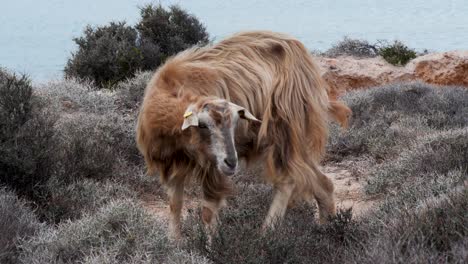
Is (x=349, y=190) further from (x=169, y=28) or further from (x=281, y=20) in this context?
(x=281, y=20)

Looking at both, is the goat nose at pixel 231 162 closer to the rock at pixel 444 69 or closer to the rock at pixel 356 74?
the rock at pixel 356 74

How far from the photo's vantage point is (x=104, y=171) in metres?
8.22

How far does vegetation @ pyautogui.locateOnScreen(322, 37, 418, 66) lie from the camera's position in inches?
587

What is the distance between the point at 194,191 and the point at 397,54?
25.8ft

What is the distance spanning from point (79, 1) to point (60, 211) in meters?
15.0

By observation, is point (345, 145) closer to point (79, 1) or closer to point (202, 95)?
point (202, 95)

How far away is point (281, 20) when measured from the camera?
71.3 feet

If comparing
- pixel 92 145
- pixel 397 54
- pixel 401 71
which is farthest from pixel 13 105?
pixel 397 54

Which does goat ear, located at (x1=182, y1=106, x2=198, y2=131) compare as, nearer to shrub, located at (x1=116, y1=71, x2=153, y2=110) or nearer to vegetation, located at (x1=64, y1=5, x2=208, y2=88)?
shrub, located at (x1=116, y1=71, x2=153, y2=110)

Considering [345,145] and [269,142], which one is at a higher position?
[269,142]

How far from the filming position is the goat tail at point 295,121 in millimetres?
6180

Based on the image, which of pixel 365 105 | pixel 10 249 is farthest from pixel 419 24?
pixel 10 249

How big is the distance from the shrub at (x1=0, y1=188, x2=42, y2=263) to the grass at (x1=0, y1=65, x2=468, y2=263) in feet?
0.04

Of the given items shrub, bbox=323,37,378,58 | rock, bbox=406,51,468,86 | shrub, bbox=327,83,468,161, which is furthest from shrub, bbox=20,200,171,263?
shrub, bbox=323,37,378,58
